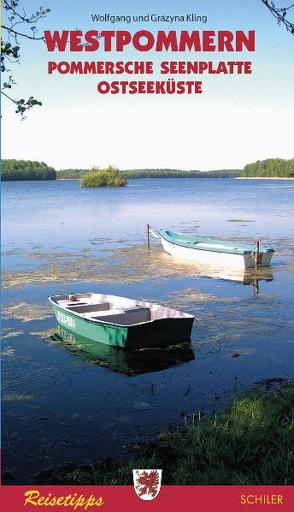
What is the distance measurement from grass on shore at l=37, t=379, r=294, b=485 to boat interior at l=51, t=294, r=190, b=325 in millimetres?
5785

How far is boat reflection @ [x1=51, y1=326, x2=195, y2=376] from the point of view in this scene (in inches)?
526

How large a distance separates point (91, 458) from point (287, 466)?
3258 millimetres

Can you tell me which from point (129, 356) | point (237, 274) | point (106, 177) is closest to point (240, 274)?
point (237, 274)

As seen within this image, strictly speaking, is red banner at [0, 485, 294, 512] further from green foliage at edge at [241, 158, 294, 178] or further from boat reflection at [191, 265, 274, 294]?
green foliage at edge at [241, 158, 294, 178]

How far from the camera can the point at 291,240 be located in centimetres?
3650

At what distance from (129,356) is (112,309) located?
3.01 m

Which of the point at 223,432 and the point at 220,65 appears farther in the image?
the point at 220,65

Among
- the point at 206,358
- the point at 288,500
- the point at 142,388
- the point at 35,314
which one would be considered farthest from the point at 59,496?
the point at 35,314

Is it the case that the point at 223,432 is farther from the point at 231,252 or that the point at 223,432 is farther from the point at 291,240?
the point at 291,240

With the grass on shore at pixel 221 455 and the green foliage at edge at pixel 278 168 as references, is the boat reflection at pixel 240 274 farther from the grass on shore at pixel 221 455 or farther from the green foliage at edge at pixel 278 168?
the green foliage at edge at pixel 278 168

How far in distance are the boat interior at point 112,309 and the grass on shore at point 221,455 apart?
5.79 meters

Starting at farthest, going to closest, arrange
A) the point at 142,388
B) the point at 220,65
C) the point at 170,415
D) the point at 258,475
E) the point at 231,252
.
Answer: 1. the point at 231,252
2. the point at 142,388
3. the point at 170,415
4. the point at 220,65
5. the point at 258,475

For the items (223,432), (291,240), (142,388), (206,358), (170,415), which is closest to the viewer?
(223,432)

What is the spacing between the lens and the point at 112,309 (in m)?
16.9
